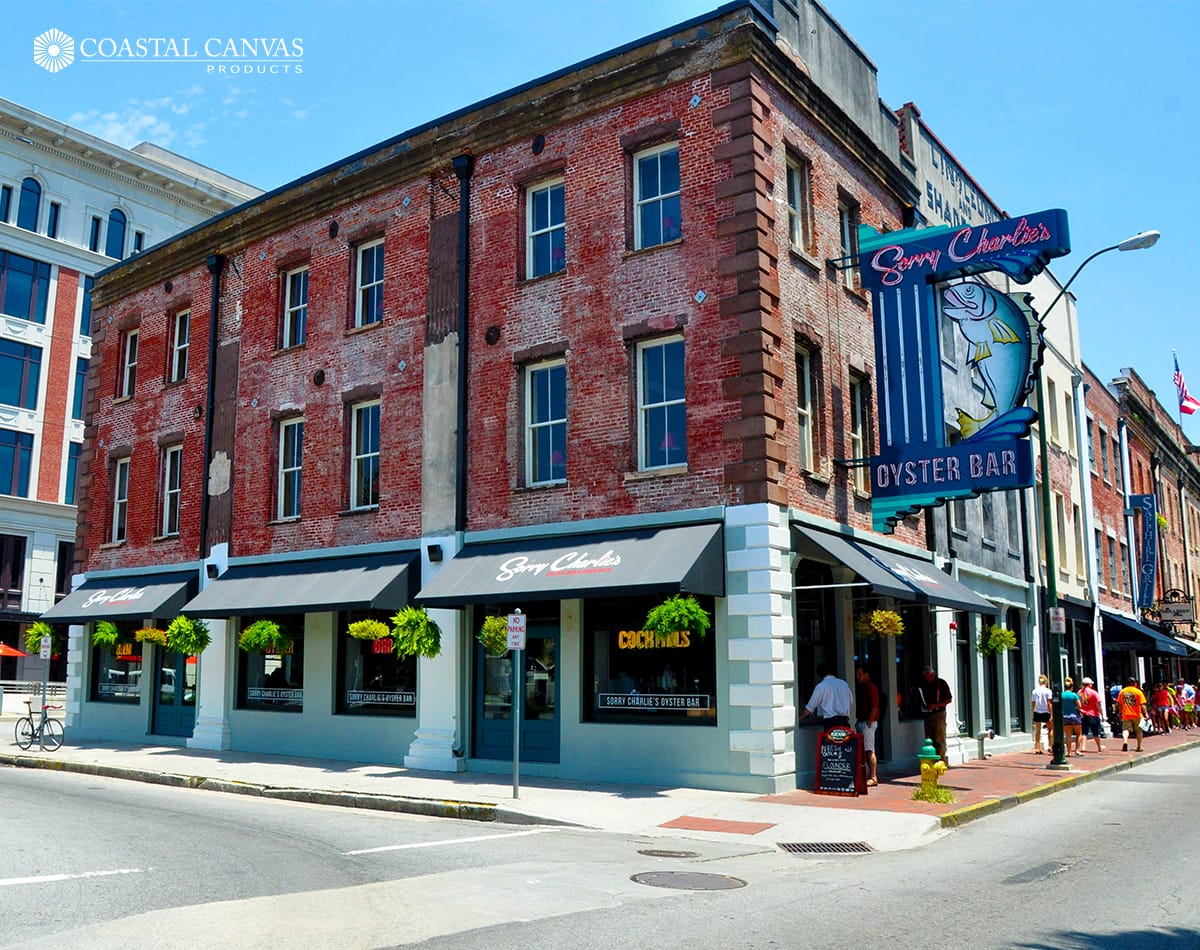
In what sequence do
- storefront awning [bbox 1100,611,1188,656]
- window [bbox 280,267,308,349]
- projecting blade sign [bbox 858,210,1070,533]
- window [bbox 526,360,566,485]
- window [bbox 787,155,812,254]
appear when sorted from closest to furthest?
projecting blade sign [bbox 858,210,1070,533]
window [bbox 526,360,566,485]
window [bbox 787,155,812,254]
window [bbox 280,267,308,349]
storefront awning [bbox 1100,611,1188,656]

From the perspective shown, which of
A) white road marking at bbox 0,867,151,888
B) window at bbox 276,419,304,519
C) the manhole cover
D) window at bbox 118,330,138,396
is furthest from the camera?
window at bbox 118,330,138,396

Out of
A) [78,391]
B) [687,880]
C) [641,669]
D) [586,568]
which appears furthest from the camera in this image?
[78,391]

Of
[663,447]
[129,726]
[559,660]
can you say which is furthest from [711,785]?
[129,726]

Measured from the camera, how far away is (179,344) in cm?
2631

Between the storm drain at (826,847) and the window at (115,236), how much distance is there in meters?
48.3

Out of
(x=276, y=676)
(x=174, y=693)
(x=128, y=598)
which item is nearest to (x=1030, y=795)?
(x=276, y=676)

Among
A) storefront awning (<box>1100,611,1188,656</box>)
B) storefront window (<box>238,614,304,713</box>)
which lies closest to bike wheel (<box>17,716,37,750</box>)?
storefront window (<box>238,614,304,713</box>)

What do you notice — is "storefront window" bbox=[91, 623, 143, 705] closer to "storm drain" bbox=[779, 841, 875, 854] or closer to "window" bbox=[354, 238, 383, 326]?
"window" bbox=[354, 238, 383, 326]

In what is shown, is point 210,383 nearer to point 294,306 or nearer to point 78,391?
point 294,306

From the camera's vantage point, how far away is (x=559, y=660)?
17.6 m

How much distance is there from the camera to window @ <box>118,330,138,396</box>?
27.5 metres

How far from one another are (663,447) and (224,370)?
12.0 meters

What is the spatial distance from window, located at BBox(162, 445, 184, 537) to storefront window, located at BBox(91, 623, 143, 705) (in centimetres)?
259

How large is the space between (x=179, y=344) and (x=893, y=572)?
17.8m
